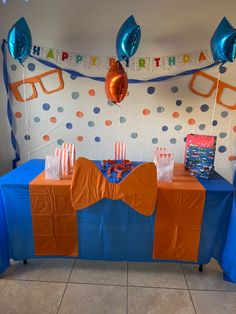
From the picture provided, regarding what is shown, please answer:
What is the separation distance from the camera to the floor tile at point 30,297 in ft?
4.26

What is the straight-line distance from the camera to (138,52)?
6.73 feet

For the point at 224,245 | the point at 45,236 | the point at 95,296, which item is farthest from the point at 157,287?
the point at 45,236

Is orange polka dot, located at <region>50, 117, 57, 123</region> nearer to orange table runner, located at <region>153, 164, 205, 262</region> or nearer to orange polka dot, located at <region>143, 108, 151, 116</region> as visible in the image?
orange polka dot, located at <region>143, 108, 151, 116</region>

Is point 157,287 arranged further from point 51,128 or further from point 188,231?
point 51,128

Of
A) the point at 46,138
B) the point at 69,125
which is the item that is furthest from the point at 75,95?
the point at 46,138

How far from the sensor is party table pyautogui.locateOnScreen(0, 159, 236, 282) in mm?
1425

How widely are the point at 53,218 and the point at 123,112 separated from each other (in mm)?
1231

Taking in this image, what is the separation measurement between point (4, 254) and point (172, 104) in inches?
76.0

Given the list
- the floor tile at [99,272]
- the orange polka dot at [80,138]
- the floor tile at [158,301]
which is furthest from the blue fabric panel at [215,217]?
the orange polka dot at [80,138]

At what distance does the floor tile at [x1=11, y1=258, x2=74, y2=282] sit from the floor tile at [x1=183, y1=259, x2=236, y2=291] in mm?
896

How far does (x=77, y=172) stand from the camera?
1.40 meters

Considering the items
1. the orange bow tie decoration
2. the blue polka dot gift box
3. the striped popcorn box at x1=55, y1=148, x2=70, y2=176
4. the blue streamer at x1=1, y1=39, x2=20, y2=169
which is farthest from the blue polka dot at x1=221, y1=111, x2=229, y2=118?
the blue streamer at x1=1, y1=39, x2=20, y2=169

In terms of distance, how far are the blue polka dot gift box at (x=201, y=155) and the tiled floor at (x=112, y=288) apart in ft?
2.50

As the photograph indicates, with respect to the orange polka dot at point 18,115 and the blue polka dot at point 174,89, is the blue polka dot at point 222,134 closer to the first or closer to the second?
the blue polka dot at point 174,89
